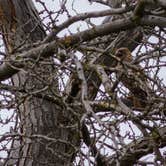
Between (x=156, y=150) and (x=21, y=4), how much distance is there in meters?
2.77

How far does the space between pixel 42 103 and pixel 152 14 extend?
6.84 ft

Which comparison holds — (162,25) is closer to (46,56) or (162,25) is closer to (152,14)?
(152,14)

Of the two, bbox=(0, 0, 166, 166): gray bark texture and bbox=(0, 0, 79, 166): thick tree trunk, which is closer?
bbox=(0, 0, 166, 166): gray bark texture

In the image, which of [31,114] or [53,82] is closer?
[53,82]

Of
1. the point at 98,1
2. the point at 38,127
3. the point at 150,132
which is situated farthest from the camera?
the point at 98,1

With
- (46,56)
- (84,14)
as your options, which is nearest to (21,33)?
(46,56)

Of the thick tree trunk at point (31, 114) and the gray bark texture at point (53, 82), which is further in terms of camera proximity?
the thick tree trunk at point (31, 114)

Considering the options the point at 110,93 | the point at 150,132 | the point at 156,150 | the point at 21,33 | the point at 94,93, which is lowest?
the point at 156,150

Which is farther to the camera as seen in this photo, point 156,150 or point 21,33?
point 21,33

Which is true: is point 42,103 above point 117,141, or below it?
above

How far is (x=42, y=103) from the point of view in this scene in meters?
5.61

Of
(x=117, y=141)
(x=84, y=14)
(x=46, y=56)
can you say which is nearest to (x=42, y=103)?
(x=46, y=56)

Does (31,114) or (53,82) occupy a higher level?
(31,114)

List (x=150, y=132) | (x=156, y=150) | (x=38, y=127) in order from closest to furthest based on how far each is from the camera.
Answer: (x=156, y=150) < (x=150, y=132) < (x=38, y=127)
